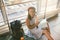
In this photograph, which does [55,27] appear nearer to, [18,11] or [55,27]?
[55,27]

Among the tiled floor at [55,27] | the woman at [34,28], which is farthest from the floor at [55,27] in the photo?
the woman at [34,28]

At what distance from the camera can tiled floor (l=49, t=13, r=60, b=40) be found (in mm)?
2123

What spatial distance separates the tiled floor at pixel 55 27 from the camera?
2.12m

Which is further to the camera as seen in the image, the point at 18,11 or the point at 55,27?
the point at 18,11

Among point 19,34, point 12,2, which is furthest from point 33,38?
point 12,2

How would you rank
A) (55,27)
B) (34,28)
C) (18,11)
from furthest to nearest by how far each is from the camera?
(18,11)
(55,27)
(34,28)

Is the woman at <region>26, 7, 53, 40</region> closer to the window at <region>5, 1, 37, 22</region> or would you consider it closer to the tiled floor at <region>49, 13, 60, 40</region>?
the tiled floor at <region>49, 13, 60, 40</region>

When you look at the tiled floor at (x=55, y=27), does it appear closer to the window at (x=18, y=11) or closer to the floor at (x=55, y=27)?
the floor at (x=55, y=27)

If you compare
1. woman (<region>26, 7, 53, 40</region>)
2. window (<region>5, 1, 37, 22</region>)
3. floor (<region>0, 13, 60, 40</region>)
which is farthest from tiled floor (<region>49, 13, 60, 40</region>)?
window (<region>5, 1, 37, 22</region>)

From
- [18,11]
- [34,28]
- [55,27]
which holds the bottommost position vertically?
[55,27]

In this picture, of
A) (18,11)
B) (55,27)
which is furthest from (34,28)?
(18,11)

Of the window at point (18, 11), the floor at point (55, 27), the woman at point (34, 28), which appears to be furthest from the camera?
the window at point (18, 11)

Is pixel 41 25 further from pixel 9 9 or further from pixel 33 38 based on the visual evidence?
pixel 9 9

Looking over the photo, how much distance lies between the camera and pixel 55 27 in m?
2.35
